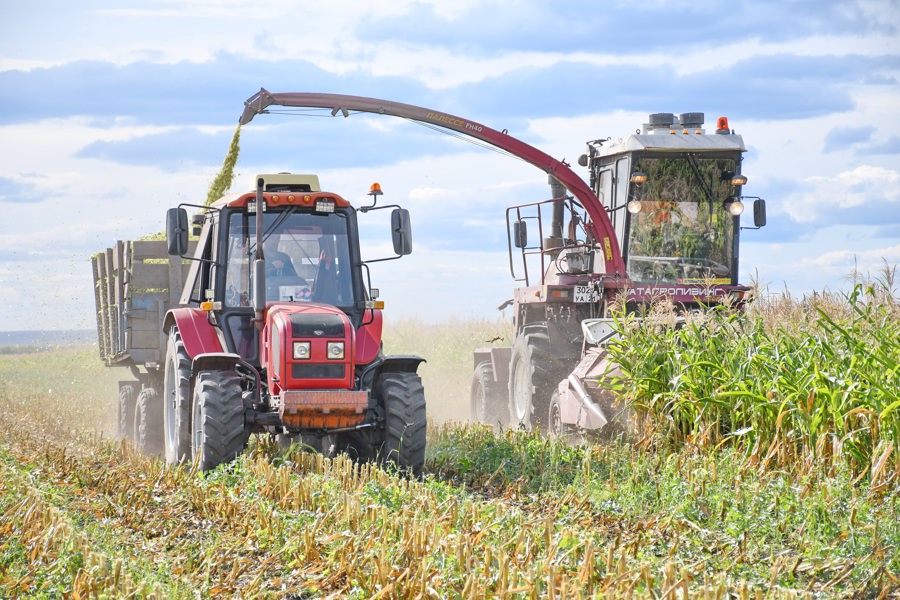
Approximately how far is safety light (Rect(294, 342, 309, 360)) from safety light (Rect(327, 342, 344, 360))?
0.17m

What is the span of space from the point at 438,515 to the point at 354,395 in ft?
6.18

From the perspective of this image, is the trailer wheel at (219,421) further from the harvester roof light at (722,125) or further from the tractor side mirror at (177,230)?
the harvester roof light at (722,125)

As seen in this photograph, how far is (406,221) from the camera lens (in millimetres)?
7949

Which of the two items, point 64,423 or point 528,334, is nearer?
point 528,334

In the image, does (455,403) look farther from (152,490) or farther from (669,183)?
(152,490)

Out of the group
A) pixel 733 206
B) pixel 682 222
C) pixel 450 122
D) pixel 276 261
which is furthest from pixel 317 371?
pixel 450 122

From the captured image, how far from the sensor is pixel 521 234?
458 inches

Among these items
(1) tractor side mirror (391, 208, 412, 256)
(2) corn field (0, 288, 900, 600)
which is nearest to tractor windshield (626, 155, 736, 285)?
(2) corn field (0, 288, 900, 600)

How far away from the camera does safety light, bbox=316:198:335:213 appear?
820 centimetres

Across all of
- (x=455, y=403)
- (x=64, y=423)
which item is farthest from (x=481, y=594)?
(x=455, y=403)

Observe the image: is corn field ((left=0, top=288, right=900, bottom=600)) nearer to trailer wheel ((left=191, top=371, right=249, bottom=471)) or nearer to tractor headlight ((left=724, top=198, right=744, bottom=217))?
trailer wheel ((left=191, top=371, right=249, bottom=471))

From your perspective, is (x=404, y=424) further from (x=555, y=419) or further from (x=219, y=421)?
(x=555, y=419)

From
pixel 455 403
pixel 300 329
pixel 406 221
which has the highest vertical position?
pixel 406 221

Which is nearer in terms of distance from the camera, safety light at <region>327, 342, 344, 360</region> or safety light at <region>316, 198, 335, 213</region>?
safety light at <region>327, 342, 344, 360</region>
